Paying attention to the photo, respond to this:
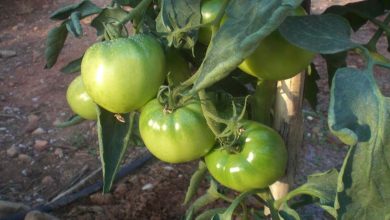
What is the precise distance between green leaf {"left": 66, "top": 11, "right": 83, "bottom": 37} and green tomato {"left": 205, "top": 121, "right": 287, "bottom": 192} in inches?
10.6

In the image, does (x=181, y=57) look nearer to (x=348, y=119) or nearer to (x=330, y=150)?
(x=348, y=119)

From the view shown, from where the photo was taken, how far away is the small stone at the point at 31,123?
7.91 feet

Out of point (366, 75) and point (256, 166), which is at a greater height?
point (366, 75)

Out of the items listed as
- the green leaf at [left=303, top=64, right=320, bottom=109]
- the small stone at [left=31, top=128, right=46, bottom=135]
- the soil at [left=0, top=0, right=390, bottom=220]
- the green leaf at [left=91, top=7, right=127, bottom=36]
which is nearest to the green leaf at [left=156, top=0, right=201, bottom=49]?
the green leaf at [left=91, top=7, right=127, bottom=36]

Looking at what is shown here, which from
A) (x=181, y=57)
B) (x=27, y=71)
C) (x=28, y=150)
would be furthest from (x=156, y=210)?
(x=27, y=71)

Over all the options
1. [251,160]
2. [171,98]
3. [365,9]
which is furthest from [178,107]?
[365,9]

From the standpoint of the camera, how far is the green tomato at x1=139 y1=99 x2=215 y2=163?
73 centimetres

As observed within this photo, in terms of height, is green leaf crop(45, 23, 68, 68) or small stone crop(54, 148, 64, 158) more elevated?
green leaf crop(45, 23, 68, 68)

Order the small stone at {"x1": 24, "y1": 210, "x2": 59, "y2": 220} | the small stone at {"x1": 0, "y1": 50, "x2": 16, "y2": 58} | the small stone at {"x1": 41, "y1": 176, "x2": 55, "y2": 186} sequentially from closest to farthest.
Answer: the small stone at {"x1": 24, "y1": 210, "x2": 59, "y2": 220}, the small stone at {"x1": 41, "y1": 176, "x2": 55, "y2": 186}, the small stone at {"x1": 0, "y1": 50, "x2": 16, "y2": 58}

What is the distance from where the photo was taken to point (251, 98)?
860 mm

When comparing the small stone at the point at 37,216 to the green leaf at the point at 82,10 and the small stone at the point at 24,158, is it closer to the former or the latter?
the small stone at the point at 24,158

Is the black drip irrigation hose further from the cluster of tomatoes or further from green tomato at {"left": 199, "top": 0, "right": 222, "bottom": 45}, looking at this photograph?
green tomato at {"left": 199, "top": 0, "right": 222, "bottom": 45}

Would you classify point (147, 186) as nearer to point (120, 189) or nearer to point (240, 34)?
point (120, 189)

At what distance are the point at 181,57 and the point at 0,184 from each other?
1487 millimetres
